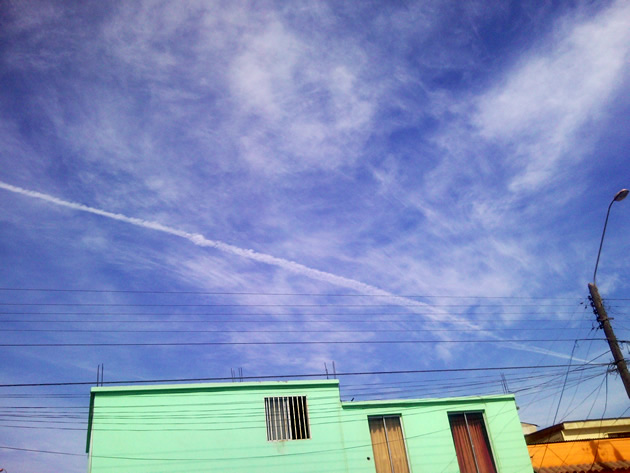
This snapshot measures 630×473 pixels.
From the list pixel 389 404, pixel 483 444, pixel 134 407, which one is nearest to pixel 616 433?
pixel 483 444

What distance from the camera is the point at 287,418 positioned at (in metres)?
22.0

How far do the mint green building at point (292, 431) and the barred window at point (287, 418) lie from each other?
0.14 ft

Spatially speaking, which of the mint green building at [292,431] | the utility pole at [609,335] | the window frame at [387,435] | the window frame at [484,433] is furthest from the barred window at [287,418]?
the utility pole at [609,335]

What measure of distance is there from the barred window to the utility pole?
43.3ft

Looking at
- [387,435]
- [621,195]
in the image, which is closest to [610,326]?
[621,195]

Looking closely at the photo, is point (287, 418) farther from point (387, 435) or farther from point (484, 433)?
point (484, 433)

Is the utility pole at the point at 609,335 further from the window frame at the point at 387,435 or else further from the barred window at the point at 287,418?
the barred window at the point at 287,418

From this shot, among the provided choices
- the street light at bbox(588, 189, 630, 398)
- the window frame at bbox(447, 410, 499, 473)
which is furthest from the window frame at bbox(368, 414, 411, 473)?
the street light at bbox(588, 189, 630, 398)

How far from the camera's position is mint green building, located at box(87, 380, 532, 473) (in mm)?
19875

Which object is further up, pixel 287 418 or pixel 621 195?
pixel 621 195

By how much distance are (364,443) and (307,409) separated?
2.88m

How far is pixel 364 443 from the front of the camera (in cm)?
2205

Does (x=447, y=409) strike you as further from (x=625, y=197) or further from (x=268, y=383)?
(x=625, y=197)

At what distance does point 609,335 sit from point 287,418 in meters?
14.3
